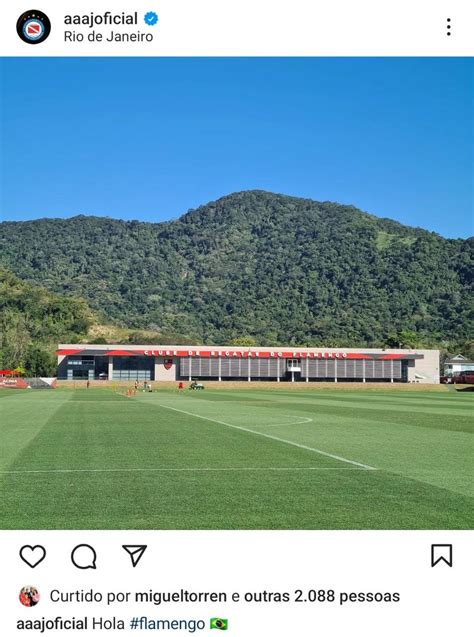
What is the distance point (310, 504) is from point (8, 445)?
11.4 metres
